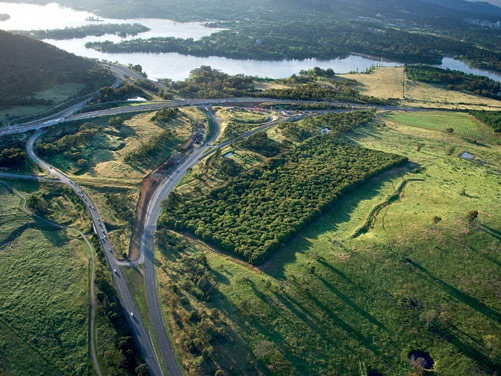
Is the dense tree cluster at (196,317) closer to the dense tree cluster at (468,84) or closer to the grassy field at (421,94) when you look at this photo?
the grassy field at (421,94)

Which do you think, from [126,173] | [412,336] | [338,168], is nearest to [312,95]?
[338,168]

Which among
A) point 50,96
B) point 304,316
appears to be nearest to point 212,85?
point 50,96

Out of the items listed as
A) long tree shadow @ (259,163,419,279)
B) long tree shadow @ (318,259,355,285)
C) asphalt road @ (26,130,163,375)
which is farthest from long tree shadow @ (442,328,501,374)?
asphalt road @ (26,130,163,375)

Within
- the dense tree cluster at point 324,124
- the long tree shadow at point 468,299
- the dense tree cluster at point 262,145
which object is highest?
the dense tree cluster at point 324,124

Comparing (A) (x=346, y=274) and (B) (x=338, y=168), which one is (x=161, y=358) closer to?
(A) (x=346, y=274)

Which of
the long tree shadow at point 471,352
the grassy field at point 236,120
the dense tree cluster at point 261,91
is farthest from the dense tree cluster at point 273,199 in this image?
the dense tree cluster at point 261,91

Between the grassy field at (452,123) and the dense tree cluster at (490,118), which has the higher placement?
the dense tree cluster at (490,118)

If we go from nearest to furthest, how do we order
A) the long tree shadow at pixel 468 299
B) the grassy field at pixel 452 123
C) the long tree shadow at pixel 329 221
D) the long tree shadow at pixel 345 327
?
the long tree shadow at pixel 345 327 < the long tree shadow at pixel 468 299 < the long tree shadow at pixel 329 221 < the grassy field at pixel 452 123
